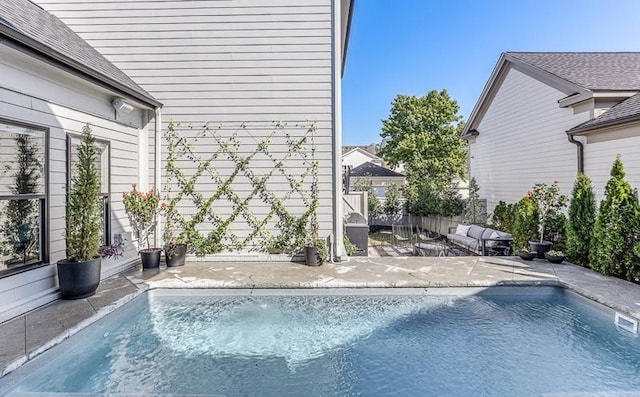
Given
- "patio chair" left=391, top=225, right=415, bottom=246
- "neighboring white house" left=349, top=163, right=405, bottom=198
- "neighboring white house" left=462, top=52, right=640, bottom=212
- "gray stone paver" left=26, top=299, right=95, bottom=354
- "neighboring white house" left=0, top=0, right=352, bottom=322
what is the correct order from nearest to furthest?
"gray stone paver" left=26, top=299, right=95, bottom=354 → "neighboring white house" left=0, top=0, right=352, bottom=322 → "neighboring white house" left=462, top=52, right=640, bottom=212 → "patio chair" left=391, top=225, right=415, bottom=246 → "neighboring white house" left=349, top=163, right=405, bottom=198

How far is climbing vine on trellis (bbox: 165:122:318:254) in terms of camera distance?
7.11 meters

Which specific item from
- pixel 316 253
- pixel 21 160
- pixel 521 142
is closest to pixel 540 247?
pixel 316 253

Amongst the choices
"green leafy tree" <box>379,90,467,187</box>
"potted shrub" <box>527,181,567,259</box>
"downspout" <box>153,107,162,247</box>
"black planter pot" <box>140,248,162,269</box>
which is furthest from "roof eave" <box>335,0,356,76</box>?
"green leafy tree" <box>379,90,467,187</box>

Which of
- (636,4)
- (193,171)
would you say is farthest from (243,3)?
(636,4)

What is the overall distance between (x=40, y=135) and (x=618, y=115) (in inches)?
415

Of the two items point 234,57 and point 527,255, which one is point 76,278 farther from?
point 527,255

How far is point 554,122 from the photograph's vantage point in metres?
9.52

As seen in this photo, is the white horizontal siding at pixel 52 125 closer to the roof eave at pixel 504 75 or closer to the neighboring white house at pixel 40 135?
the neighboring white house at pixel 40 135

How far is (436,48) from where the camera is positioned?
639 inches

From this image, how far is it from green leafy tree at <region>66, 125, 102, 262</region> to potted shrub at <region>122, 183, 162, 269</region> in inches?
63.5

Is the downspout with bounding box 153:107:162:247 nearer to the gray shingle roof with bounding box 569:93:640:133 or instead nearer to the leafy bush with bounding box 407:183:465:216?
the gray shingle roof with bounding box 569:93:640:133

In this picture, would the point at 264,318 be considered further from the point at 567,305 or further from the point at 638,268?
the point at 638,268

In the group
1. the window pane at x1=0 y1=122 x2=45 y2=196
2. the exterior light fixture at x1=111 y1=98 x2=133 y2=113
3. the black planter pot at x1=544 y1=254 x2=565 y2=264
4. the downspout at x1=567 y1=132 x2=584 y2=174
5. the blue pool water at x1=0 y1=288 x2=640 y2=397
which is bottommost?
the blue pool water at x1=0 y1=288 x2=640 y2=397

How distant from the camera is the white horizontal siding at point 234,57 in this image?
707cm
